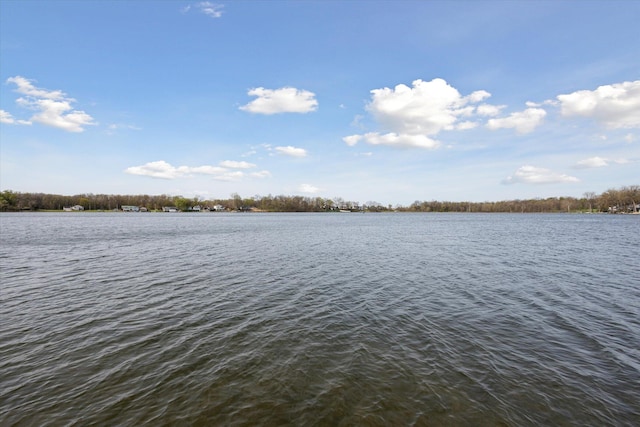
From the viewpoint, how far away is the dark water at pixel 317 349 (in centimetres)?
769

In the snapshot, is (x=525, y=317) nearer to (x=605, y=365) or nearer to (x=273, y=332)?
(x=605, y=365)

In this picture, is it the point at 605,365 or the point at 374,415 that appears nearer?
the point at 374,415

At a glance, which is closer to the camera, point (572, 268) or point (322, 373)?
point (322, 373)

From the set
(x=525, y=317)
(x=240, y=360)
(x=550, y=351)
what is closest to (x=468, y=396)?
(x=550, y=351)

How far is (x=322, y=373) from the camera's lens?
936 cm

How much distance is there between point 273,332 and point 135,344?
5.27m

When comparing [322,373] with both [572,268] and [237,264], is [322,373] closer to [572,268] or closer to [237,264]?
[237,264]

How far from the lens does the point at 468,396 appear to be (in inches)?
324

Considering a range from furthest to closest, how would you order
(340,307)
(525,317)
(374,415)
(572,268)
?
(572,268)
(340,307)
(525,317)
(374,415)

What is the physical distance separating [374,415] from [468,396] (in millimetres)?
2926

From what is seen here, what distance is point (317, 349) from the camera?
1094cm

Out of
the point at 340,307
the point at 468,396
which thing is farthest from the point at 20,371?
the point at 468,396

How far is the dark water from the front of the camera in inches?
303

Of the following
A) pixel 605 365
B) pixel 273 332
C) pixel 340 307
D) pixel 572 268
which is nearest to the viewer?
pixel 605 365
